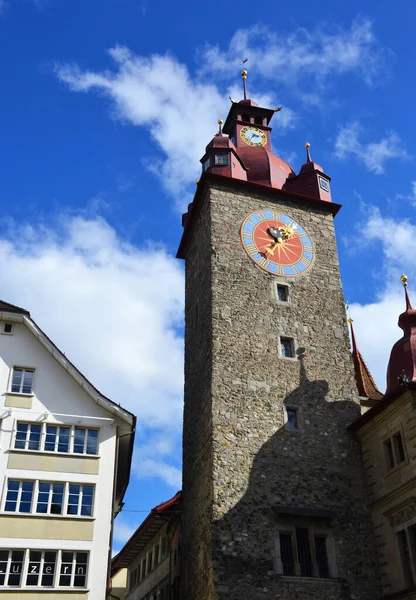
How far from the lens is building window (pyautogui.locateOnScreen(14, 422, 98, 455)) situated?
63.6 feet

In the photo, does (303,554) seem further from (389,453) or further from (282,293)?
(282,293)

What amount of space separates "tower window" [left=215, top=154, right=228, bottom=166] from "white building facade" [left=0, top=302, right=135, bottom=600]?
35.4 ft

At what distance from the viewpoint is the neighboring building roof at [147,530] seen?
26.0 m

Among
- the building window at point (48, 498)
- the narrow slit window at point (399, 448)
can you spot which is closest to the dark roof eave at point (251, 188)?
the narrow slit window at point (399, 448)

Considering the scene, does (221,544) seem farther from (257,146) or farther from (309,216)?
(257,146)

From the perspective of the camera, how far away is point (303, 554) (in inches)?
802

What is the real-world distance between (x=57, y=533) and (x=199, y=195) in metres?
14.7

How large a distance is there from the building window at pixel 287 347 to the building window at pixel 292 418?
201 centimetres

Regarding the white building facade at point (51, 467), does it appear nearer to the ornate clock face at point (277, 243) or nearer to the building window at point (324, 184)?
the ornate clock face at point (277, 243)

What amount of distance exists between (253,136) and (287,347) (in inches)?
453

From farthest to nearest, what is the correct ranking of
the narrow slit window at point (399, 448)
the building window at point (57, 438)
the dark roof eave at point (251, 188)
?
the dark roof eave at point (251, 188) → the narrow slit window at point (399, 448) → the building window at point (57, 438)

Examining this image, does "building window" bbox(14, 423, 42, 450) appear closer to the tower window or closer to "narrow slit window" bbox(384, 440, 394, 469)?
"narrow slit window" bbox(384, 440, 394, 469)

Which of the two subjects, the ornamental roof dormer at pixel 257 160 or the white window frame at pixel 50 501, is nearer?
the white window frame at pixel 50 501

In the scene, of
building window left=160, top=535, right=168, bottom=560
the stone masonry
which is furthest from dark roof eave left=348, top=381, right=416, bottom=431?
building window left=160, top=535, right=168, bottom=560
